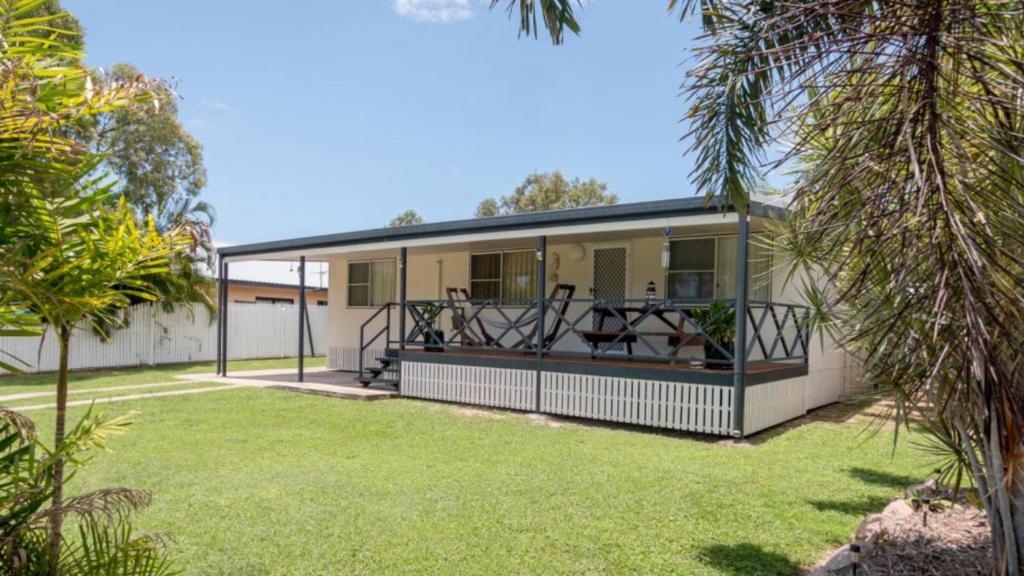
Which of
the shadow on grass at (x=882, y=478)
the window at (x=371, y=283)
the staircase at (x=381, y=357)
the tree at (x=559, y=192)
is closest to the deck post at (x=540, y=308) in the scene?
the staircase at (x=381, y=357)

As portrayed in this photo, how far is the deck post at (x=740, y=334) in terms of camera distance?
780 cm

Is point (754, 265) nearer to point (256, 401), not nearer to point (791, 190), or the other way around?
point (791, 190)

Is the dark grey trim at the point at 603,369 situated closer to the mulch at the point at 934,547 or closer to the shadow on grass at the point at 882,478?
the shadow on grass at the point at 882,478

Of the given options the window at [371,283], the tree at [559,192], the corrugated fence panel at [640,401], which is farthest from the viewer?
the tree at [559,192]

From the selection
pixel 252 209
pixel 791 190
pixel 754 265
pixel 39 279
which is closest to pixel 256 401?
pixel 754 265

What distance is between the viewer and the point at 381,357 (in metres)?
14.6

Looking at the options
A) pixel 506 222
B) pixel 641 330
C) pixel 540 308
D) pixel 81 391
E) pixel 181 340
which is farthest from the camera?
pixel 181 340

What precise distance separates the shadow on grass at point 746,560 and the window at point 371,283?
1199 centimetres

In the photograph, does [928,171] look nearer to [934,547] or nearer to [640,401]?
[934,547]

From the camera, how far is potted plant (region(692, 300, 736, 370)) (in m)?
8.42

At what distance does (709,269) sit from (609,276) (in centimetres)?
198

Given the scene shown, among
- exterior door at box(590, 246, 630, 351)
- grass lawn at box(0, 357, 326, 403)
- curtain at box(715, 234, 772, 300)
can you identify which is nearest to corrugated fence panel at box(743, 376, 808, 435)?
curtain at box(715, 234, 772, 300)

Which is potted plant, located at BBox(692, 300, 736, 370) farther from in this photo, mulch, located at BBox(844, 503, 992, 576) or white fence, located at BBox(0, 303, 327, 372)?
white fence, located at BBox(0, 303, 327, 372)

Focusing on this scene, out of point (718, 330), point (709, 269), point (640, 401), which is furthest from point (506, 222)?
point (718, 330)
